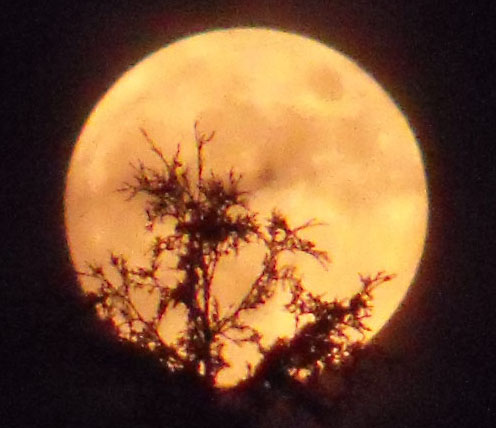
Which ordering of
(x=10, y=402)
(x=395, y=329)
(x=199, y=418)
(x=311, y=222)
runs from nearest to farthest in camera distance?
(x=199, y=418) → (x=311, y=222) → (x=10, y=402) → (x=395, y=329)

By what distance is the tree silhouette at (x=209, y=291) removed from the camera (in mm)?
8742

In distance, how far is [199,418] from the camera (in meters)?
8.67

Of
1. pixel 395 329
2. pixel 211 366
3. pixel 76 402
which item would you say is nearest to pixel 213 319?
pixel 211 366

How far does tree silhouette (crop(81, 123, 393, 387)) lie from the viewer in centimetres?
874

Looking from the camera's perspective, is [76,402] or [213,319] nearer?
[213,319]

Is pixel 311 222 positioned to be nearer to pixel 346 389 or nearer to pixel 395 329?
pixel 346 389

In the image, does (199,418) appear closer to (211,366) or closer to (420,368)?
(211,366)

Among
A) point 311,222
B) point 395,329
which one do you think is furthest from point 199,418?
point 395,329

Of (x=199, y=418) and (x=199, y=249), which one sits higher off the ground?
(x=199, y=249)

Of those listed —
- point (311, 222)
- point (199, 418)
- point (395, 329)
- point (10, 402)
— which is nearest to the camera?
point (199, 418)

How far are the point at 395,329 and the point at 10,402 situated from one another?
5.52 meters

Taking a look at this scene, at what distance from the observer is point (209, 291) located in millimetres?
9047

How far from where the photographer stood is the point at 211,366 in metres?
8.91

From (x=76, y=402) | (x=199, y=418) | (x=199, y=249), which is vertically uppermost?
(x=199, y=249)
